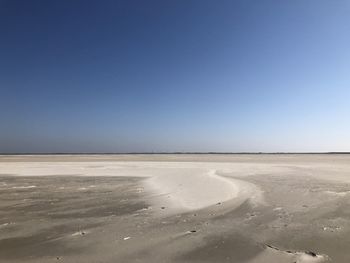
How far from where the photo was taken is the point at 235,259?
677cm

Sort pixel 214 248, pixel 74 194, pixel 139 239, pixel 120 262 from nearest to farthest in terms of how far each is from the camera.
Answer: pixel 120 262 < pixel 214 248 < pixel 139 239 < pixel 74 194

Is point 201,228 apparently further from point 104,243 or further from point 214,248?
point 104,243

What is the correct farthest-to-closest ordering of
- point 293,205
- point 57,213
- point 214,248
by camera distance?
point 293,205
point 57,213
point 214,248

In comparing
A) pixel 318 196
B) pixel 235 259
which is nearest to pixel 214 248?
pixel 235 259

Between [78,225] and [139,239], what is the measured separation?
7.41ft

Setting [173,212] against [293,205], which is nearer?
[173,212]

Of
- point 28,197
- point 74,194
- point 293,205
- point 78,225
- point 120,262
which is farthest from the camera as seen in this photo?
point 74,194

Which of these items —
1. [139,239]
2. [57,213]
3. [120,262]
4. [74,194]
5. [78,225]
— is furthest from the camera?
[74,194]

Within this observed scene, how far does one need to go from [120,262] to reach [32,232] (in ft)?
11.0

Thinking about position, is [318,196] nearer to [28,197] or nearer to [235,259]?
[235,259]

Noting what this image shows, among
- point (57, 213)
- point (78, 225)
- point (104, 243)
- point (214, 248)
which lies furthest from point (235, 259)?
point (57, 213)

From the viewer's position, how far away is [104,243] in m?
7.80

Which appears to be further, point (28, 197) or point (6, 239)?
point (28, 197)

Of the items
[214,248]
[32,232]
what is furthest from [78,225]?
[214,248]
